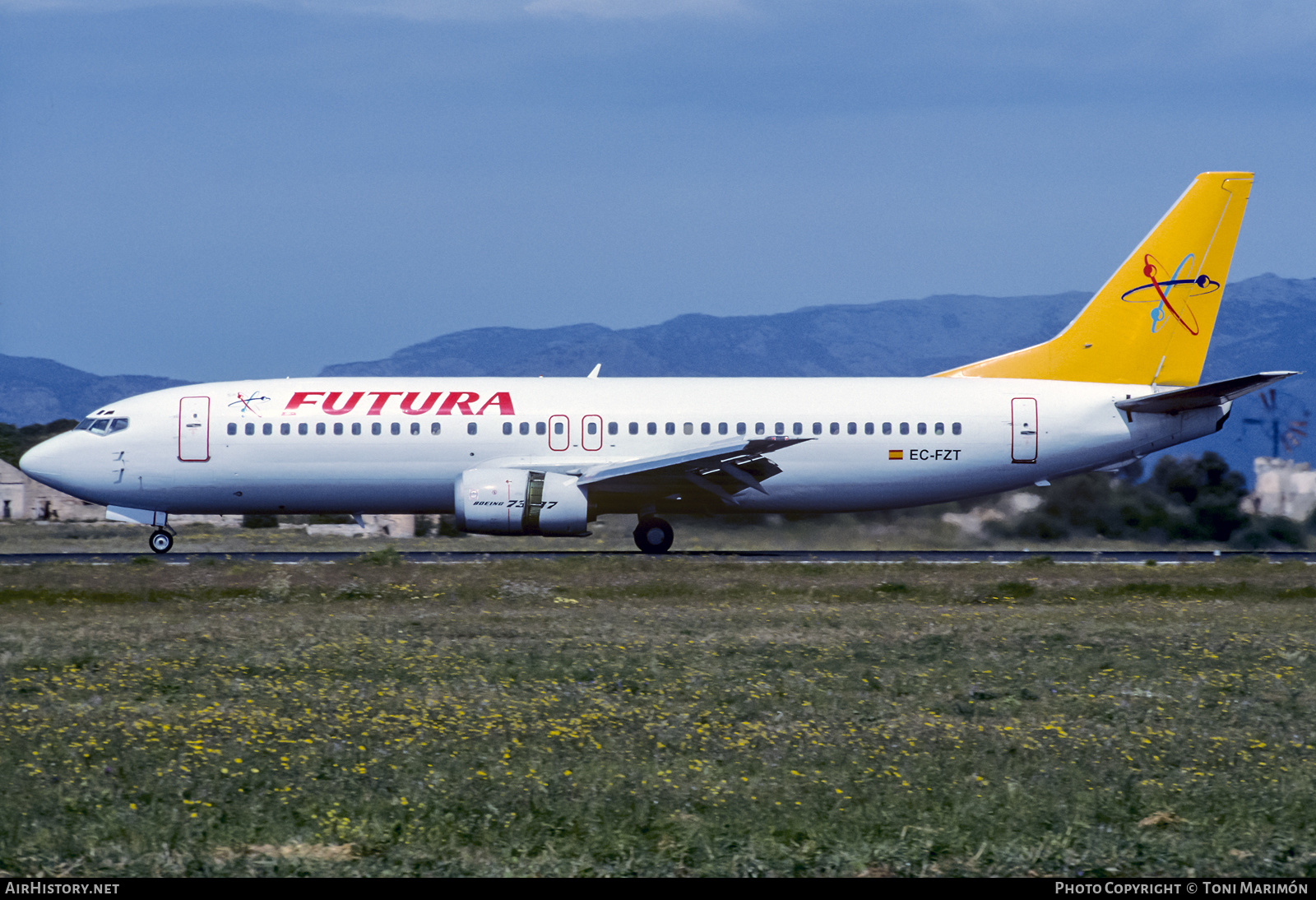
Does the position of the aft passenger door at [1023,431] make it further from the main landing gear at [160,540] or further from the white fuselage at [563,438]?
the main landing gear at [160,540]

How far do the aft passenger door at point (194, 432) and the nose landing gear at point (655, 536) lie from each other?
31.9 ft

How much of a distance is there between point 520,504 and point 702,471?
402cm

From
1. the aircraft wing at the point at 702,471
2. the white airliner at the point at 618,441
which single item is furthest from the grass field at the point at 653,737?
the white airliner at the point at 618,441

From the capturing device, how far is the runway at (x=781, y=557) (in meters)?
28.5

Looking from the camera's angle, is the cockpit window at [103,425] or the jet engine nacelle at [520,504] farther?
the cockpit window at [103,425]

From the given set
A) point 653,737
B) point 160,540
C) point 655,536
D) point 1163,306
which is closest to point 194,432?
point 160,540

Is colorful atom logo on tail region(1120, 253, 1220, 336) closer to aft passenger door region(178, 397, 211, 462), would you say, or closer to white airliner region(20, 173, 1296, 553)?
white airliner region(20, 173, 1296, 553)

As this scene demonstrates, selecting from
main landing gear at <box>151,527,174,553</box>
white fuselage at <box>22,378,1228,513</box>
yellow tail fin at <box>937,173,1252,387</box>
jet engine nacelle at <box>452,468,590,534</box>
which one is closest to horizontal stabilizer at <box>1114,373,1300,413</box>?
white fuselage at <box>22,378,1228,513</box>

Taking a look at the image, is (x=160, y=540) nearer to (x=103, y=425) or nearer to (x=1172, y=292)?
(x=103, y=425)

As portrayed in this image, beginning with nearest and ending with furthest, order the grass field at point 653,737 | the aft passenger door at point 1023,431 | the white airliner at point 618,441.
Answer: the grass field at point 653,737, the white airliner at point 618,441, the aft passenger door at point 1023,431

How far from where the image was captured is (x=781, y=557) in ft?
100

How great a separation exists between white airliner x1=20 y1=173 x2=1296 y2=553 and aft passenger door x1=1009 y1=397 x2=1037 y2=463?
0.14ft

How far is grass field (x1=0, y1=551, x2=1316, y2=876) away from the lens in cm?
845

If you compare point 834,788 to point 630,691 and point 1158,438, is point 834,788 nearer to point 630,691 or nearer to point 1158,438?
point 630,691
